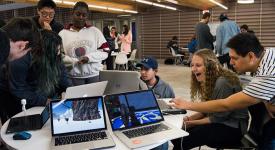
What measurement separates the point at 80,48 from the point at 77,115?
51.5 inches

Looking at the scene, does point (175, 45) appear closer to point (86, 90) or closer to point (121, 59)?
point (121, 59)

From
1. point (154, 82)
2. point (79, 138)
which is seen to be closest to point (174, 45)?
point (154, 82)

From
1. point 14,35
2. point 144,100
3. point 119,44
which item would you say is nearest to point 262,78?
point 144,100

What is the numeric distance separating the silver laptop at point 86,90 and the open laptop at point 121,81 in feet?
0.35

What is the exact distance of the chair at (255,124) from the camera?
204cm

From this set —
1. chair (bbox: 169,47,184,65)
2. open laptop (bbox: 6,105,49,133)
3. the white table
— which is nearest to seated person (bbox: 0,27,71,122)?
open laptop (bbox: 6,105,49,133)

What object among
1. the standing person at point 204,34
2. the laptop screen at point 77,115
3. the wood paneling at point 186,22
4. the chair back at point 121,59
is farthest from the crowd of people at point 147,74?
the wood paneling at point 186,22

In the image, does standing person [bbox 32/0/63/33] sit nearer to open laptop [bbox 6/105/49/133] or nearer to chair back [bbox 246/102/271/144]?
open laptop [bbox 6/105/49/133]

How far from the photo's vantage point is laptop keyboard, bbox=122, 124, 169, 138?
179 cm

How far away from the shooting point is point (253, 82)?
1.95m

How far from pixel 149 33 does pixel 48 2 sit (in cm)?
1318

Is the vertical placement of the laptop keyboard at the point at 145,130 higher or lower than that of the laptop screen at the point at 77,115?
lower

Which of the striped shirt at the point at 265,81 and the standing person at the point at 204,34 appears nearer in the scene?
the striped shirt at the point at 265,81

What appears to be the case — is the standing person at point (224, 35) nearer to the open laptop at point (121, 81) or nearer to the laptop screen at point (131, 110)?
the open laptop at point (121, 81)
